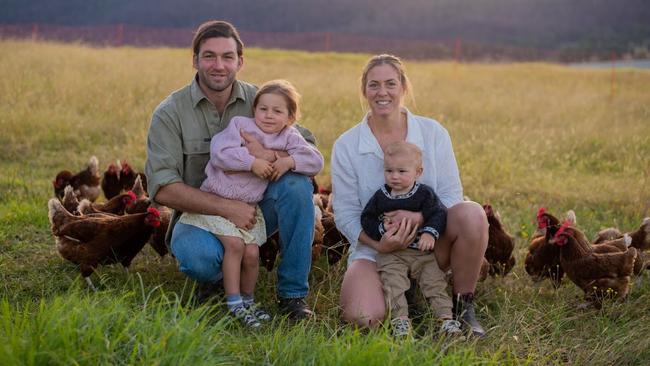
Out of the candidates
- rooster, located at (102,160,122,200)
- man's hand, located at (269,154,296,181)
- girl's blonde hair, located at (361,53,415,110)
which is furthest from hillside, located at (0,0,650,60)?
man's hand, located at (269,154,296,181)

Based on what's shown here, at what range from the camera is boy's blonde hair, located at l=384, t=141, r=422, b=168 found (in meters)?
4.05

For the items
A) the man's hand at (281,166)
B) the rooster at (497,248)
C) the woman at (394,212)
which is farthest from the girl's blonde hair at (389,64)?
the rooster at (497,248)

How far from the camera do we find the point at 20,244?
5.41 metres

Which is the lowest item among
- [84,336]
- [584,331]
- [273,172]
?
[584,331]

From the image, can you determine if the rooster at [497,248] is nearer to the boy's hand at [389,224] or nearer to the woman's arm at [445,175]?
the woman's arm at [445,175]

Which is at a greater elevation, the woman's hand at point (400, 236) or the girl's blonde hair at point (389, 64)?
the girl's blonde hair at point (389, 64)

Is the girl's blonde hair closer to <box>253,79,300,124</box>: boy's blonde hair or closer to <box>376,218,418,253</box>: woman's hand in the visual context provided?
<box>253,79,300,124</box>: boy's blonde hair

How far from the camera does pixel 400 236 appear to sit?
4016 millimetres

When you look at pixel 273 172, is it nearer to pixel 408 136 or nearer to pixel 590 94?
pixel 408 136

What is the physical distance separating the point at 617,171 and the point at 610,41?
115ft

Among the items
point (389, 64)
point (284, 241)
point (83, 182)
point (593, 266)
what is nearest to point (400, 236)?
point (284, 241)

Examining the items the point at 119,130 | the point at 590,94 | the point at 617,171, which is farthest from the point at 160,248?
the point at 590,94

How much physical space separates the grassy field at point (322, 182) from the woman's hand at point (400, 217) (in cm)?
59

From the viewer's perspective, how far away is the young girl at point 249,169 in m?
4.12
